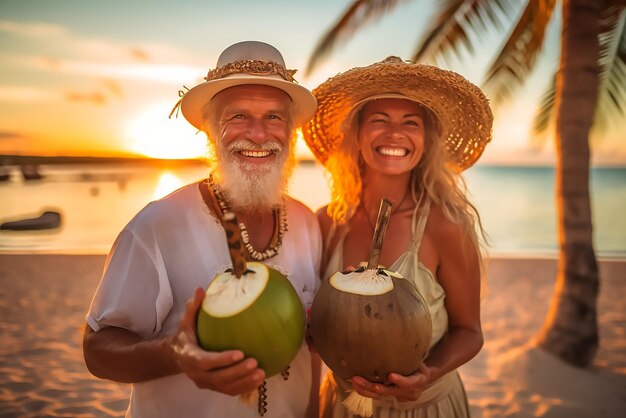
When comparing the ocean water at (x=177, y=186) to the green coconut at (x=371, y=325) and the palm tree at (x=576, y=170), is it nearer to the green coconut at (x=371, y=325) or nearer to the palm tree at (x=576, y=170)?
the palm tree at (x=576, y=170)

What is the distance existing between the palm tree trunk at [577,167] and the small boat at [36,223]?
49.9ft

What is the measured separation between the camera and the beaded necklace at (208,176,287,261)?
6.93 ft

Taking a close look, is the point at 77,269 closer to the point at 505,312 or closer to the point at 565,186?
the point at 505,312

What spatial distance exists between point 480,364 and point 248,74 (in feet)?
16.0

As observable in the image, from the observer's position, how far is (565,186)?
15.9 feet

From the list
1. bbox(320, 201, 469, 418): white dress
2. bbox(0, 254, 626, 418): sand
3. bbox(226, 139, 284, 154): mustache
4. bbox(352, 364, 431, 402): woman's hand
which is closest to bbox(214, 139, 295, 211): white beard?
bbox(226, 139, 284, 154): mustache

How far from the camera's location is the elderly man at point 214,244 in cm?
190

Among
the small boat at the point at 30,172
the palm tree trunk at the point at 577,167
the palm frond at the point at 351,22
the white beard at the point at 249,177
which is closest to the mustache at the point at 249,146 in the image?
the white beard at the point at 249,177

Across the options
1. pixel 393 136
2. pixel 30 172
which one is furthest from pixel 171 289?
pixel 30 172

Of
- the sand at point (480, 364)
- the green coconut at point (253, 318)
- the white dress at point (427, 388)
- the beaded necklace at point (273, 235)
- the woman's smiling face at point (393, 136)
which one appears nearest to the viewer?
the green coconut at point (253, 318)

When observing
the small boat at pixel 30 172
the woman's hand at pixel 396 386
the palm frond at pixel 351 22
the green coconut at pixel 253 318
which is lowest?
the woman's hand at pixel 396 386

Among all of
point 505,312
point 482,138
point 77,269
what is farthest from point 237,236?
point 77,269

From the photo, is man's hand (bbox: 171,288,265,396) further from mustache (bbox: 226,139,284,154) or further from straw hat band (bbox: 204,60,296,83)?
straw hat band (bbox: 204,60,296,83)

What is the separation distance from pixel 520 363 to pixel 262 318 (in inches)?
185
